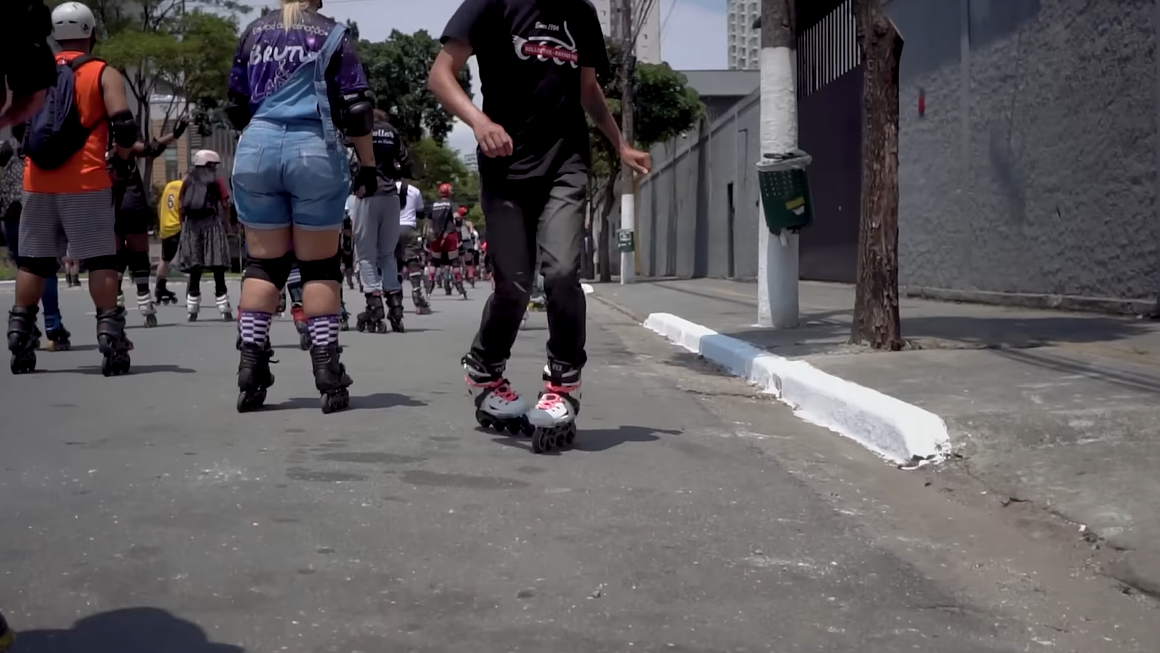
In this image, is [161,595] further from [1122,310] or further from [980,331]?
[1122,310]

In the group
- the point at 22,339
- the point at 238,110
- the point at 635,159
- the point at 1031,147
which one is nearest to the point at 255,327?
the point at 238,110

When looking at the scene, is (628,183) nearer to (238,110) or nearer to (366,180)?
(366,180)

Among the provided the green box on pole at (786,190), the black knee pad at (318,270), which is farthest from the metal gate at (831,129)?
the black knee pad at (318,270)

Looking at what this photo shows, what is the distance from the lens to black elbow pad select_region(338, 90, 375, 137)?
5699mm

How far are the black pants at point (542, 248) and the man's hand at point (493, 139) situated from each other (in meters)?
0.29

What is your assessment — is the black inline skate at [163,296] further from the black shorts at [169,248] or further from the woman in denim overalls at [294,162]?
the woman in denim overalls at [294,162]

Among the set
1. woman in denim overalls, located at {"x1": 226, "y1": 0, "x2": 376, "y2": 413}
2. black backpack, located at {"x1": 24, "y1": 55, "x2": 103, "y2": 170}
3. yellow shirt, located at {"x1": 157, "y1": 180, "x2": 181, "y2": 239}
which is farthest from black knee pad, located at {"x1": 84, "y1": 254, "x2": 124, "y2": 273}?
yellow shirt, located at {"x1": 157, "y1": 180, "x2": 181, "y2": 239}

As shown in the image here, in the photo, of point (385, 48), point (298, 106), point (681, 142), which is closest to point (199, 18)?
point (385, 48)

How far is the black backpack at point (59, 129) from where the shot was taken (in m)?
6.70

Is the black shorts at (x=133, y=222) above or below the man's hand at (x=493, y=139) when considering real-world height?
below

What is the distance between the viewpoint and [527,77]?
5.01 m

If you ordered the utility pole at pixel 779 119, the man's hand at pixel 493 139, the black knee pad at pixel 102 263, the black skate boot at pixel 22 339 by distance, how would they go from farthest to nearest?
the utility pole at pixel 779 119, the black knee pad at pixel 102 263, the black skate boot at pixel 22 339, the man's hand at pixel 493 139

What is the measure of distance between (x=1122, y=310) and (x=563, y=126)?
21.1 feet

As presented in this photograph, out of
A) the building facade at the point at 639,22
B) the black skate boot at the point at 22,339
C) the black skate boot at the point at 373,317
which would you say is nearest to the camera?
the black skate boot at the point at 22,339
